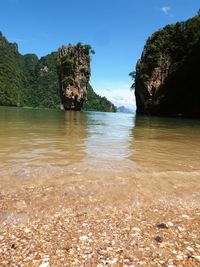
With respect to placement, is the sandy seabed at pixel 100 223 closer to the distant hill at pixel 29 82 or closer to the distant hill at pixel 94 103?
the distant hill at pixel 29 82

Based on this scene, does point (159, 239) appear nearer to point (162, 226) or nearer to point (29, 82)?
point (162, 226)

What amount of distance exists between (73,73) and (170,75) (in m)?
35.8

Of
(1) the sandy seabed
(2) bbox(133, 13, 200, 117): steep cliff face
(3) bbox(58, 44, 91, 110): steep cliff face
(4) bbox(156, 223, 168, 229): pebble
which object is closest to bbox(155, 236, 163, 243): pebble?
(1) the sandy seabed

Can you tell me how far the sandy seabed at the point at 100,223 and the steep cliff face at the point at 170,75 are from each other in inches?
2192

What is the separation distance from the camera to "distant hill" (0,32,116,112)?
145 metres

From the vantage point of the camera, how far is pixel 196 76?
5644cm

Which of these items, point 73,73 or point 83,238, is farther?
point 73,73

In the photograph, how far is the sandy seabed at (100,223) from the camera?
109 inches

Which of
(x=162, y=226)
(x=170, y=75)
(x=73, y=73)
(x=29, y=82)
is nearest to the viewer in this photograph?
(x=162, y=226)

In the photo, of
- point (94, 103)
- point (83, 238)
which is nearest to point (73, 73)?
point (83, 238)

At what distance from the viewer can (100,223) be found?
11.6ft

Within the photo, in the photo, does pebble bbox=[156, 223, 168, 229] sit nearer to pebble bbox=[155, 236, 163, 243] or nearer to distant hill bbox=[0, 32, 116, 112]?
pebble bbox=[155, 236, 163, 243]

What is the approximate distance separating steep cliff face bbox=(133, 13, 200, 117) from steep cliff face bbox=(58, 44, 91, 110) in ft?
88.6

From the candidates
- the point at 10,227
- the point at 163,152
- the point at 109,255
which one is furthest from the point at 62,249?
the point at 163,152
